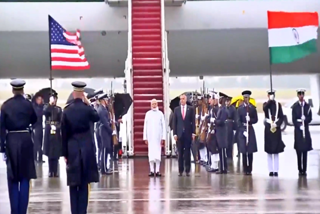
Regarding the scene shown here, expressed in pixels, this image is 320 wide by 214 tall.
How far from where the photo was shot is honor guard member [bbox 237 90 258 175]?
13.6 m

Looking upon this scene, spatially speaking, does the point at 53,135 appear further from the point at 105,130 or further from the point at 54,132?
the point at 105,130

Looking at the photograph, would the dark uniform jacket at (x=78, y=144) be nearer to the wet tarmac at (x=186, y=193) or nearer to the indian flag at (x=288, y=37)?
the wet tarmac at (x=186, y=193)

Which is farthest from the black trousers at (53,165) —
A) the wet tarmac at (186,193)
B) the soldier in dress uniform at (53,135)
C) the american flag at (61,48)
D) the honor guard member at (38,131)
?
the american flag at (61,48)

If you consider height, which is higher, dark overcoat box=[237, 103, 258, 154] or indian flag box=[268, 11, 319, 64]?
indian flag box=[268, 11, 319, 64]

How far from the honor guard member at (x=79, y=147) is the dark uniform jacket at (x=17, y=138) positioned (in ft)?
1.66

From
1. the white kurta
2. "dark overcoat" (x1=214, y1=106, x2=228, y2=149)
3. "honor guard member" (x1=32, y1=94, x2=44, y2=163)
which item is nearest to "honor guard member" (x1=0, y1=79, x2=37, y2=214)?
the white kurta

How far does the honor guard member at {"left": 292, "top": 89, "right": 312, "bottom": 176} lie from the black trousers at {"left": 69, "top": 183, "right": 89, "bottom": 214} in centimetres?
Result: 653

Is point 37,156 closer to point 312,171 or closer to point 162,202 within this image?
point 312,171

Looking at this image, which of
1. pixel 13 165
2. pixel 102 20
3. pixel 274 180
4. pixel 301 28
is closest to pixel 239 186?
pixel 274 180

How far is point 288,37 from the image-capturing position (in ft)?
52.0

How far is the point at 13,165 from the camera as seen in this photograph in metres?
8.15

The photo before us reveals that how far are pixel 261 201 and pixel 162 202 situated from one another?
52.8 inches

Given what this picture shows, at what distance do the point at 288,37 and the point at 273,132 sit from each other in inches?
125

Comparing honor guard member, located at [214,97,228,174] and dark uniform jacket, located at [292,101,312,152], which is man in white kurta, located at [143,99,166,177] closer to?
honor guard member, located at [214,97,228,174]
